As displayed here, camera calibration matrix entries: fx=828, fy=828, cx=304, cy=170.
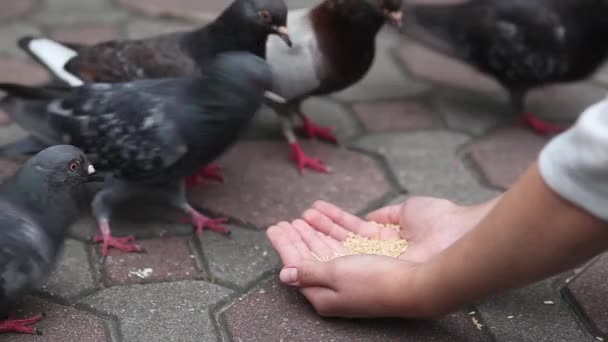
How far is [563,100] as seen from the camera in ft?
15.0

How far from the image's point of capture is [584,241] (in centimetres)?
182

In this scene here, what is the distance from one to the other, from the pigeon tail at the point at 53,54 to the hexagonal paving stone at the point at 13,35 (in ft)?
3.33

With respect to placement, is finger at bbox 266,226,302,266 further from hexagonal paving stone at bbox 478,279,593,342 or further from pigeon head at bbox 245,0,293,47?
pigeon head at bbox 245,0,293,47

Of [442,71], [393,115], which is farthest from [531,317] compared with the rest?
[442,71]

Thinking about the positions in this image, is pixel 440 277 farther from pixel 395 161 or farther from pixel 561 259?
pixel 395 161

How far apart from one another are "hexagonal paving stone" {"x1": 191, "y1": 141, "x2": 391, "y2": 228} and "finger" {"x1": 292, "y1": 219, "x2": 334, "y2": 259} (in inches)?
16.2

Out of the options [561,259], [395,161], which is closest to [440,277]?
[561,259]

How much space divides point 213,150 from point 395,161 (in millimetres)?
1111

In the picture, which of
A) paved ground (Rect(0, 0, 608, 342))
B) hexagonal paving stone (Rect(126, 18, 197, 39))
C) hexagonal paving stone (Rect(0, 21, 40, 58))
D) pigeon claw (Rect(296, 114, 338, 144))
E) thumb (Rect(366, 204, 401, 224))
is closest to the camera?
paved ground (Rect(0, 0, 608, 342))

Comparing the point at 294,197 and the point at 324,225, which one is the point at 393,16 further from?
the point at 324,225

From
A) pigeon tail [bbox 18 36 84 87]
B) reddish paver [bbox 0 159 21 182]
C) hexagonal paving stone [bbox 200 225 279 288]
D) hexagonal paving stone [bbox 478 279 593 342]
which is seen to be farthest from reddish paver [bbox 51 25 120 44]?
hexagonal paving stone [bbox 478 279 593 342]

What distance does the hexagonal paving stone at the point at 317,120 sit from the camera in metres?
4.01

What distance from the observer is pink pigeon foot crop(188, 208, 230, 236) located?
10.3ft

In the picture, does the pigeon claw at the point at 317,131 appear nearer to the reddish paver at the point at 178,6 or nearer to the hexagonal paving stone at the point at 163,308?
the hexagonal paving stone at the point at 163,308
